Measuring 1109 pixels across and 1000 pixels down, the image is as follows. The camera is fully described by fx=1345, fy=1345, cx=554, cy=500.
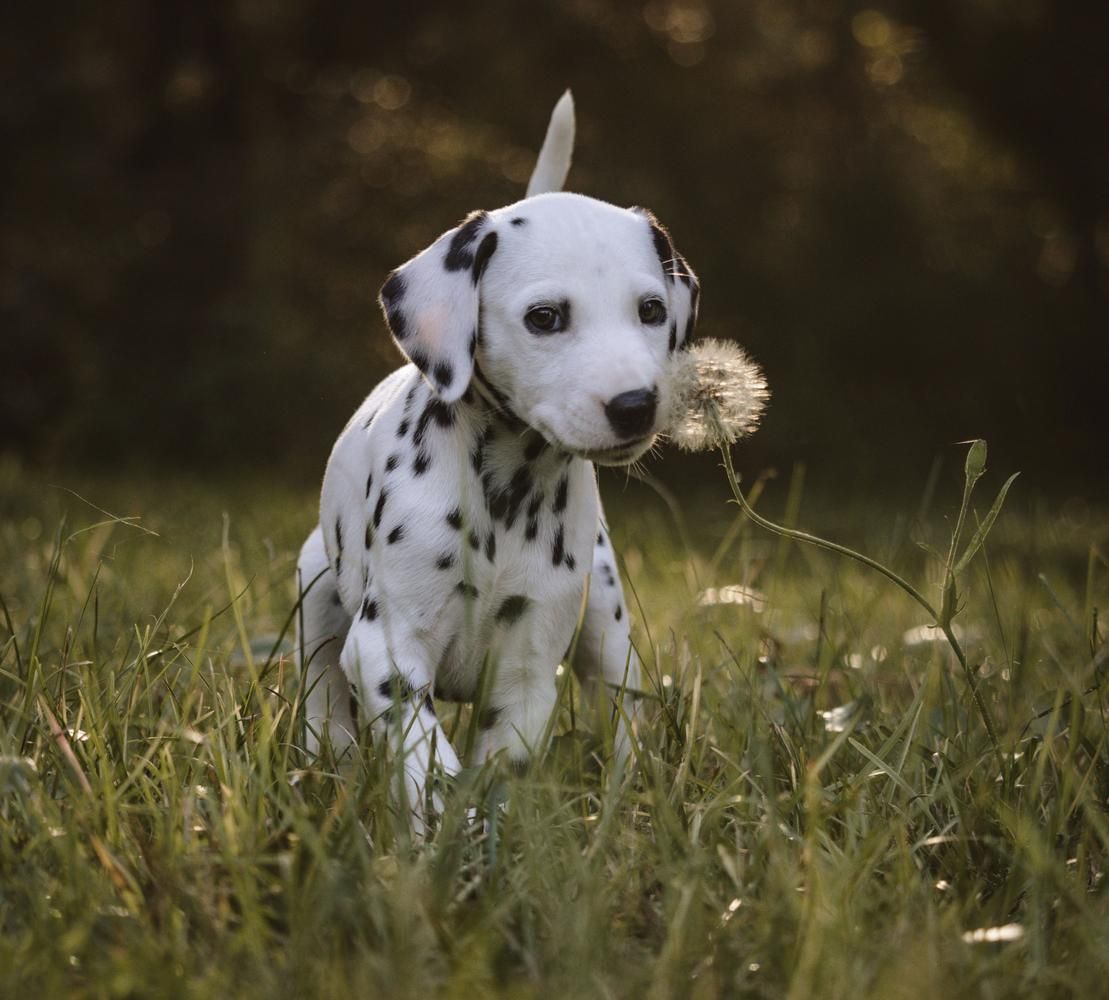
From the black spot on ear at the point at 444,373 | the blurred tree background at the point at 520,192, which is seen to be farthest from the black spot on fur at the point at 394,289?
the blurred tree background at the point at 520,192

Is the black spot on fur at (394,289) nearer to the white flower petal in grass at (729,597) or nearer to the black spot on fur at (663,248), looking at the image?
the black spot on fur at (663,248)

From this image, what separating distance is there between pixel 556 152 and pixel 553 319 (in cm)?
106

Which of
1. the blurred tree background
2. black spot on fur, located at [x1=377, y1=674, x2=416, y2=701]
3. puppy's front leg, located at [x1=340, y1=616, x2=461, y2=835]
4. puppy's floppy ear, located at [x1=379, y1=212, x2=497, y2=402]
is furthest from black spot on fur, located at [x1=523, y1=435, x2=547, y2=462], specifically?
the blurred tree background

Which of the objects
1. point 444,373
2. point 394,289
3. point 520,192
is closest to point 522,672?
point 444,373

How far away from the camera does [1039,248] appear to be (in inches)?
572

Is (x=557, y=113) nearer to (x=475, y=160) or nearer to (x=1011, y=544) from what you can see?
(x=1011, y=544)

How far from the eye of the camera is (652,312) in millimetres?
3021

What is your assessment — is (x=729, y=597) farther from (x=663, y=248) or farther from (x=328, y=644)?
(x=328, y=644)

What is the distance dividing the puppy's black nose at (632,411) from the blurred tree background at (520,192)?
881 cm

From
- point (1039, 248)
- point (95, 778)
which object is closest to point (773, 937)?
point (95, 778)

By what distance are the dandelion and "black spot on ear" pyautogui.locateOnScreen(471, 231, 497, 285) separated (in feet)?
1.67

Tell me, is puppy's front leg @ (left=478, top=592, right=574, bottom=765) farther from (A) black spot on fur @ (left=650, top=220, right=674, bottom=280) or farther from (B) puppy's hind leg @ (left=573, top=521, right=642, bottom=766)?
(A) black spot on fur @ (left=650, top=220, right=674, bottom=280)

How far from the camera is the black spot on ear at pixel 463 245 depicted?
118 inches

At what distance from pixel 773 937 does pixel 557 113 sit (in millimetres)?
2495
